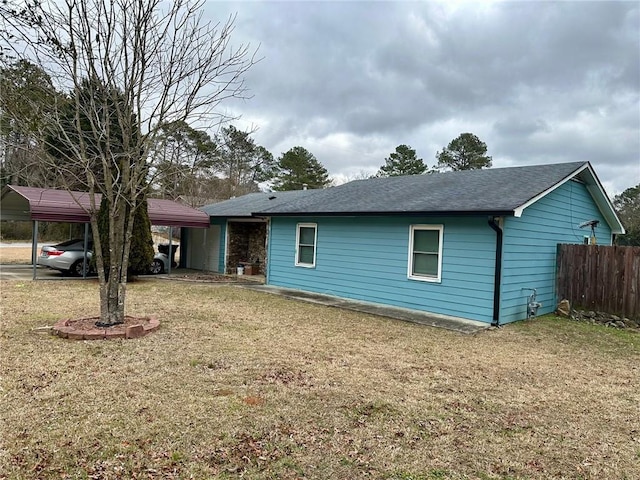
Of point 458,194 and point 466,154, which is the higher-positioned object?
point 466,154

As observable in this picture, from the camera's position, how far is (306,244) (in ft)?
38.9

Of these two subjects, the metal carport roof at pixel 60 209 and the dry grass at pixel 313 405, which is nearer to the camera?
the dry grass at pixel 313 405

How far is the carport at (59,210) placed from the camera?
11523mm

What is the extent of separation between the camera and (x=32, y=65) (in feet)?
20.2

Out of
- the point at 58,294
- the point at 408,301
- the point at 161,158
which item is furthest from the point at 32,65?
the point at 408,301

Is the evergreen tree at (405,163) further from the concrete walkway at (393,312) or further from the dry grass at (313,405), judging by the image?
the dry grass at (313,405)

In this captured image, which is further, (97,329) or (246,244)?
(246,244)

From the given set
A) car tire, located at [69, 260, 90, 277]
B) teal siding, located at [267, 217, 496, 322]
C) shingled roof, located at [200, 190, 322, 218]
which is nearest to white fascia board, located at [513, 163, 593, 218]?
teal siding, located at [267, 217, 496, 322]

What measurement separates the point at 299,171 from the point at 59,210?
81.0ft

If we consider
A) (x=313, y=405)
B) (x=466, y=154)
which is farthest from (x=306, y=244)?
(x=466, y=154)

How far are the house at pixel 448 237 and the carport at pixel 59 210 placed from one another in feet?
11.3

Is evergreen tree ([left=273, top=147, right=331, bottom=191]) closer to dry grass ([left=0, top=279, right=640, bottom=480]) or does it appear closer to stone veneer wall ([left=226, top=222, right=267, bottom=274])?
stone veneer wall ([left=226, top=222, right=267, bottom=274])

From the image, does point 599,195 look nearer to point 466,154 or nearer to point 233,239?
point 233,239

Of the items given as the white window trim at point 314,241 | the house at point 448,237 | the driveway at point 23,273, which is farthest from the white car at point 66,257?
the white window trim at point 314,241
